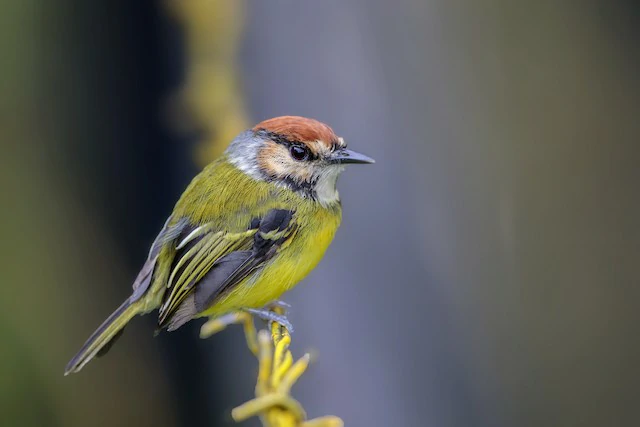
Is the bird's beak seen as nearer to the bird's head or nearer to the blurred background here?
the bird's head

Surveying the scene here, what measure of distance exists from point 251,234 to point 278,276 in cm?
14

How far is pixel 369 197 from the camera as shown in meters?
2.35

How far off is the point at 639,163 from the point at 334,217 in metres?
1.39

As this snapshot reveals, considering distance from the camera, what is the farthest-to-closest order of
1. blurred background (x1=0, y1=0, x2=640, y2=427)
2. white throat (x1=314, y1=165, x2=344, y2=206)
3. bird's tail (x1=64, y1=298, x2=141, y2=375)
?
blurred background (x1=0, y1=0, x2=640, y2=427), white throat (x1=314, y1=165, x2=344, y2=206), bird's tail (x1=64, y1=298, x2=141, y2=375)

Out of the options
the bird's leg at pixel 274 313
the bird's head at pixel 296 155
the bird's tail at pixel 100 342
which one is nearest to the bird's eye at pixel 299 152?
the bird's head at pixel 296 155

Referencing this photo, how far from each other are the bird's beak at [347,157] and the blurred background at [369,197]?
31 centimetres

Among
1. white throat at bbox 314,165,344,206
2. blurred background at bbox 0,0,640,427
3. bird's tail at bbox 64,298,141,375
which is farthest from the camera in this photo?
blurred background at bbox 0,0,640,427

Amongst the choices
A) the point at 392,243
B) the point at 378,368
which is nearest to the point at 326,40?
the point at 392,243

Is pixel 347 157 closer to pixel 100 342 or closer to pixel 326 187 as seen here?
pixel 326 187

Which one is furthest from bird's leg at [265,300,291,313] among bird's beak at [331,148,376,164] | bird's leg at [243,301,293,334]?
bird's beak at [331,148,376,164]

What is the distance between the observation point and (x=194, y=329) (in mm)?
3125

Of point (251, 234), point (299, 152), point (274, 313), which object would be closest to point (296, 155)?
point (299, 152)

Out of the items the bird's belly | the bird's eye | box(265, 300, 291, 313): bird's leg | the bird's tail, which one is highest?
the bird's eye

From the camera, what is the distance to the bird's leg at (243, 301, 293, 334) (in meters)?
1.83
